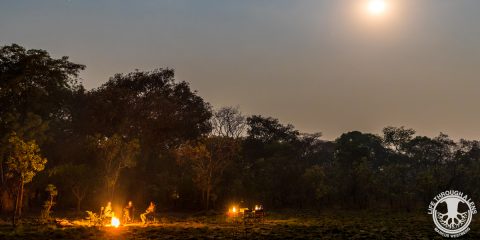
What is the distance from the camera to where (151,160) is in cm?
5922

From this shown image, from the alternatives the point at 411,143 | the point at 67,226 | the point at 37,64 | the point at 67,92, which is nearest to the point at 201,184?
the point at 67,92

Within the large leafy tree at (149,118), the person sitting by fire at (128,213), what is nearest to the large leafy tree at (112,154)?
the large leafy tree at (149,118)

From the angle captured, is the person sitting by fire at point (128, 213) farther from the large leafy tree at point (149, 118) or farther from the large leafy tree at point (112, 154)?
the large leafy tree at point (149, 118)

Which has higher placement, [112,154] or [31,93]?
[31,93]

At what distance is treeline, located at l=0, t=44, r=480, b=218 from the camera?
44625 millimetres

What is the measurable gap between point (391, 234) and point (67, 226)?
64.4 ft

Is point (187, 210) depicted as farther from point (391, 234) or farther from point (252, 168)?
point (391, 234)

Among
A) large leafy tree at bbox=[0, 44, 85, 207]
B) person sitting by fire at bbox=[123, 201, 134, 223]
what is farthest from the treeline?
person sitting by fire at bbox=[123, 201, 134, 223]

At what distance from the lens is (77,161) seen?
5294 centimetres

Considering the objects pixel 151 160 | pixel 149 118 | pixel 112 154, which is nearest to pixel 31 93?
pixel 112 154

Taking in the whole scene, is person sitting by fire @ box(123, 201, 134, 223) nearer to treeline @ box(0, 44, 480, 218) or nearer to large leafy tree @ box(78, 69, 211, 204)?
treeline @ box(0, 44, 480, 218)

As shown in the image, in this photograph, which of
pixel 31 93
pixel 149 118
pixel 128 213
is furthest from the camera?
pixel 149 118

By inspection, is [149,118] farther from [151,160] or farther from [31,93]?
[31,93]

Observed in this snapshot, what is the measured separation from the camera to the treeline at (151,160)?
44625mm
